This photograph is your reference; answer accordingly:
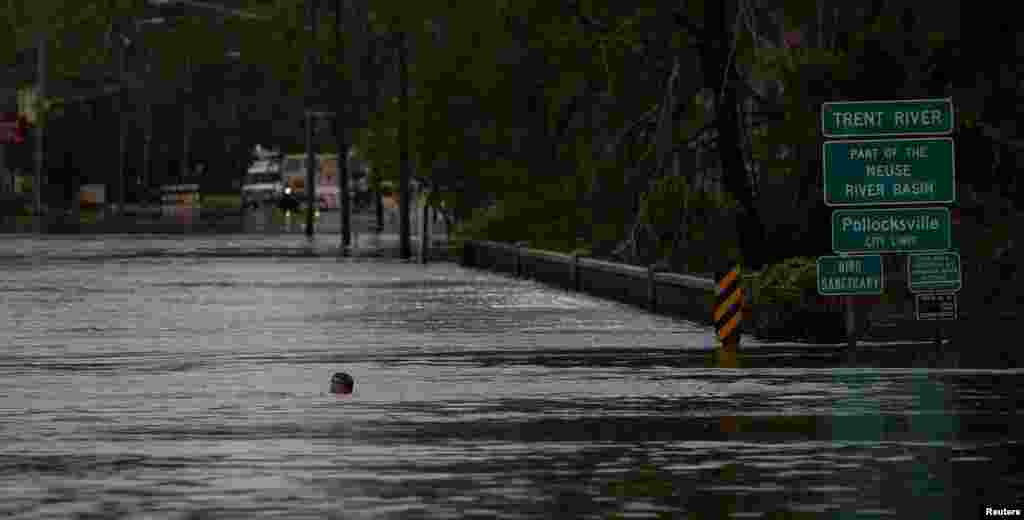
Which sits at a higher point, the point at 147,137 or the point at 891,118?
the point at 147,137

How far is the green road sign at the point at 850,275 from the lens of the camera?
33.4m

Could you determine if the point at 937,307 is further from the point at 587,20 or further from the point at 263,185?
the point at 263,185

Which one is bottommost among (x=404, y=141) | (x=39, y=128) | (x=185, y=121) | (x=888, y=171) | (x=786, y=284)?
(x=786, y=284)

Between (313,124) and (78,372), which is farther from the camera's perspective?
(313,124)

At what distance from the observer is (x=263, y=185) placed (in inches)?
6398

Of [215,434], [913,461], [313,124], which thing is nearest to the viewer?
[913,461]

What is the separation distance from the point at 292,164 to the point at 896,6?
120 metres

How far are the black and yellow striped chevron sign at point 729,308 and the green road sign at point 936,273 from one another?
6.64 feet

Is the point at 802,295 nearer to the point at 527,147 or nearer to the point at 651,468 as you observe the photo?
the point at 651,468

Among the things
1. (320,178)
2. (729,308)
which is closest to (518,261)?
(729,308)

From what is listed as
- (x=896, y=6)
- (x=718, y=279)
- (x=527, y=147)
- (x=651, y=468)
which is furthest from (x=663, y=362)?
(x=527, y=147)

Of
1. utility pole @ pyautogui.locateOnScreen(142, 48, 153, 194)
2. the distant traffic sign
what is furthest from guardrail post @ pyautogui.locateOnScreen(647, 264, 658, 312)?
utility pole @ pyautogui.locateOnScreen(142, 48, 153, 194)

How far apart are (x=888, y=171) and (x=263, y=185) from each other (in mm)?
130026

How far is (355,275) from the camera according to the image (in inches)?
2336
